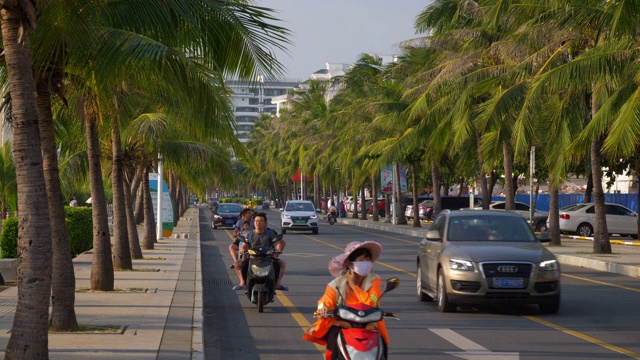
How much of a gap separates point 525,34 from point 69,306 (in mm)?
20813

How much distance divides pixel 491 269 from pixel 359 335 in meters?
8.54

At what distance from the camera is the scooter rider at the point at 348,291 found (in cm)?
750

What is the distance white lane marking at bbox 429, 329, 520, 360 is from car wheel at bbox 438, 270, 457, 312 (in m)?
2.47

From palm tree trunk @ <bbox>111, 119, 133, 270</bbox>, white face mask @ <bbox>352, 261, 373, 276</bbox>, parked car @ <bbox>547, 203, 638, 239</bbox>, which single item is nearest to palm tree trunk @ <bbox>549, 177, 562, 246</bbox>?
parked car @ <bbox>547, 203, 638, 239</bbox>

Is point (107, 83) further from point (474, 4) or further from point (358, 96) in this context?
point (358, 96)

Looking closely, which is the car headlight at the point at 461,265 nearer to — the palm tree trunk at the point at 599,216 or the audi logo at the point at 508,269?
the audi logo at the point at 508,269

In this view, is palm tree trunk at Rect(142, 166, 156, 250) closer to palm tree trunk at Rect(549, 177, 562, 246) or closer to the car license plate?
palm tree trunk at Rect(549, 177, 562, 246)

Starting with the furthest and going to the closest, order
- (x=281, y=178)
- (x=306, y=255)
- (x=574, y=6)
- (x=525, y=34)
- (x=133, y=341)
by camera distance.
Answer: (x=281, y=178) → (x=306, y=255) → (x=525, y=34) → (x=574, y=6) → (x=133, y=341)

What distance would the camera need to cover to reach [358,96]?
68312 millimetres

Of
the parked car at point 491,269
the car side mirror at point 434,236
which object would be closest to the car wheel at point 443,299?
the parked car at point 491,269

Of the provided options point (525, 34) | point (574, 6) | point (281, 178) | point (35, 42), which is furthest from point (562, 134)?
point (281, 178)

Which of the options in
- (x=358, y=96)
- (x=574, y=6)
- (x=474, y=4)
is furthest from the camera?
(x=358, y=96)

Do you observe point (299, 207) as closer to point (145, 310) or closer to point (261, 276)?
point (261, 276)

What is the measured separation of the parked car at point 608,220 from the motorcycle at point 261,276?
3165 cm
